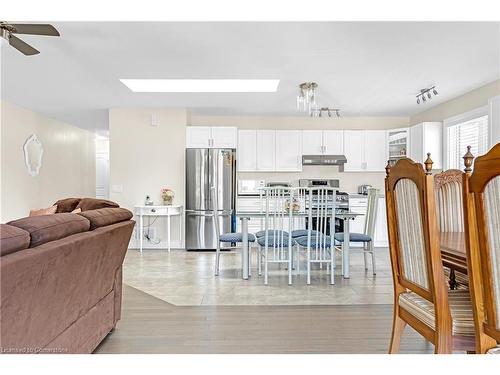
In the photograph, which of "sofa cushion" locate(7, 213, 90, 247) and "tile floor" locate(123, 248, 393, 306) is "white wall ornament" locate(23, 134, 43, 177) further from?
"sofa cushion" locate(7, 213, 90, 247)

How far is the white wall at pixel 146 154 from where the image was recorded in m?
6.86

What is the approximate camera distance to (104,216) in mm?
2500

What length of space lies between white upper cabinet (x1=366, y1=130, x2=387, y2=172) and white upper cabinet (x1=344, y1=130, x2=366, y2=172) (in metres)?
0.07

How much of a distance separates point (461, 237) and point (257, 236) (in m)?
2.48

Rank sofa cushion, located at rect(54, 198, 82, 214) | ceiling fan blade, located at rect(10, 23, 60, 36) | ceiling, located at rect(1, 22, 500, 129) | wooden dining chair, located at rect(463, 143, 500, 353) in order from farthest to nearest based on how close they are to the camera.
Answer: sofa cushion, located at rect(54, 198, 82, 214)
ceiling, located at rect(1, 22, 500, 129)
ceiling fan blade, located at rect(10, 23, 60, 36)
wooden dining chair, located at rect(463, 143, 500, 353)

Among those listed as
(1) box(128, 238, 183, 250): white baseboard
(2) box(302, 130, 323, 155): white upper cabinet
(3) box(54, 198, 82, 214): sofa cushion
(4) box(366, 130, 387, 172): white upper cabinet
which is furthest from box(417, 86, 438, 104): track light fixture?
(3) box(54, 198, 82, 214): sofa cushion

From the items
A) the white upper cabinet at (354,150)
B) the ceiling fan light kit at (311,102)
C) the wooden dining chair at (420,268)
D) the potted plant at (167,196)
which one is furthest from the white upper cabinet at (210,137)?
the wooden dining chair at (420,268)

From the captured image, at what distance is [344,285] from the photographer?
167 inches

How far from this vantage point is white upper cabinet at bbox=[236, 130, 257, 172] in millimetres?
7203

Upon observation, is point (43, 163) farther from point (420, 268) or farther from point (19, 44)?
point (420, 268)

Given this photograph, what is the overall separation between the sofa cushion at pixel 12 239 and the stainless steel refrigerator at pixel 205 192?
501cm

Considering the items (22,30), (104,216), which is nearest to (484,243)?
(104,216)

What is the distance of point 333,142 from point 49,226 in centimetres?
605
